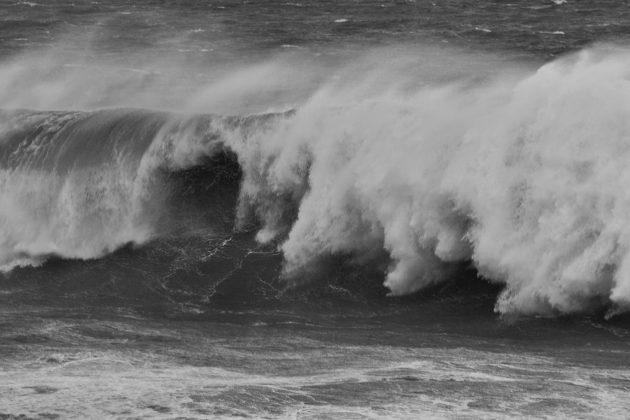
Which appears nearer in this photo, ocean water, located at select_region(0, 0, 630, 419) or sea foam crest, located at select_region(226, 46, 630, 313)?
ocean water, located at select_region(0, 0, 630, 419)

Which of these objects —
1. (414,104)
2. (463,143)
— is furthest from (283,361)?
(414,104)

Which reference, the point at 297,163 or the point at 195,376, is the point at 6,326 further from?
the point at 297,163

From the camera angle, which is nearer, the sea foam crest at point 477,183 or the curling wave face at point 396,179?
the sea foam crest at point 477,183

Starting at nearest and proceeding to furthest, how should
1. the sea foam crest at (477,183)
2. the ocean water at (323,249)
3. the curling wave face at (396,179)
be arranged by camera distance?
the ocean water at (323,249) → the sea foam crest at (477,183) → the curling wave face at (396,179)

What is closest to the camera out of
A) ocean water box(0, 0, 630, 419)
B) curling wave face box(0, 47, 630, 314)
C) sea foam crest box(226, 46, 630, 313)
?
ocean water box(0, 0, 630, 419)

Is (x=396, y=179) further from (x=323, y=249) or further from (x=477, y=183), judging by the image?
(x=323, y=249)
